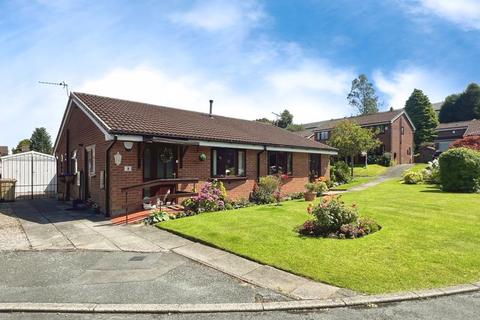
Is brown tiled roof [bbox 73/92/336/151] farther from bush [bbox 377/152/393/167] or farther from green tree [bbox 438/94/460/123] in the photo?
green tree [bbox 438/94/460/123]

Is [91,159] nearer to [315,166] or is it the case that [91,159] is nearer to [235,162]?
[235,162]

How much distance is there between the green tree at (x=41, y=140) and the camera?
57656 mm

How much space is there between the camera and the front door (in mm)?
22703

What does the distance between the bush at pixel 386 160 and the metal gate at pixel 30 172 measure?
128 ft

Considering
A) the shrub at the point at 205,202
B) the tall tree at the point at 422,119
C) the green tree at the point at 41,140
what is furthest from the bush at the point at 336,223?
the green tree at the point at 41,140

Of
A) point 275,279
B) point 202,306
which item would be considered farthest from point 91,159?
point 202,306

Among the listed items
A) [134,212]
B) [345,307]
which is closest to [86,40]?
[134,212]

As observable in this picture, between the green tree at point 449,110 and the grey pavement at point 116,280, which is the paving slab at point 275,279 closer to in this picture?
the grey pavement at point 116,280

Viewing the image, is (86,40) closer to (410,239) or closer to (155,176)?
(155,176)

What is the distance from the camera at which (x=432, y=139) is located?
57.1 m

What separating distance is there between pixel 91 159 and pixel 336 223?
11.1 meters

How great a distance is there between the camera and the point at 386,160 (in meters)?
44.5

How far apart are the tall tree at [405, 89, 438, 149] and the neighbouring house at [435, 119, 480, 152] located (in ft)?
3.72

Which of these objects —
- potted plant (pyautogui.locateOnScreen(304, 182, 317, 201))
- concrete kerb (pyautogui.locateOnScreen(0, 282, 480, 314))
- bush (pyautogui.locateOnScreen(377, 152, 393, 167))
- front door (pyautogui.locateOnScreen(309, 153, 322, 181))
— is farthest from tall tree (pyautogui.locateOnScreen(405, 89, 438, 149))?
concrete kerb (pyautogui.locateOnScreen(0, 282, 480, 314))
